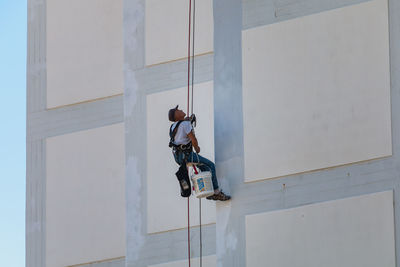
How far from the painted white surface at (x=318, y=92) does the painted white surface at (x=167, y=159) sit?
238cm

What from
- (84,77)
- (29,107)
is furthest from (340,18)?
(29,107)

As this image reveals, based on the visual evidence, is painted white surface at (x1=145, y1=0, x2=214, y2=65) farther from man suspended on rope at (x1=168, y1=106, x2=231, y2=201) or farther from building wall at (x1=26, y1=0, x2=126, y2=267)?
man suspended on rope at (x1=168, y1=106, x2=231, y2=201)

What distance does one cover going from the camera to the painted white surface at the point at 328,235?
17516 millimetres

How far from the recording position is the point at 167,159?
21.8m

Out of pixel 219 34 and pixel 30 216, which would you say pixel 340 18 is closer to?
pixel 219 34

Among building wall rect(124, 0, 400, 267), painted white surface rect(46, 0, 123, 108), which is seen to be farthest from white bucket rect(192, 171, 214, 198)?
painted white surface rect(46, 0, 123, 108)

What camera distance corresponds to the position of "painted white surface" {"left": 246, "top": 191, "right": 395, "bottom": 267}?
17.5 m

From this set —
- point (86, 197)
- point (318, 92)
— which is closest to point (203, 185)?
point (318, 92)

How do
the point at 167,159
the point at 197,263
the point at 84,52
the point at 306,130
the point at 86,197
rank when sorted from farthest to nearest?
1. the point at 84,52
2. the point at 86,197
3. the point at 167,159
4. the point at 197,263
5. the point at 306,130

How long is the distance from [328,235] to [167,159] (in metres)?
4.98

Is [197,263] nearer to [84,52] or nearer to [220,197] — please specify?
[220,197]

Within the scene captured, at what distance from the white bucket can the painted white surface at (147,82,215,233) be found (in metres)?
2.62

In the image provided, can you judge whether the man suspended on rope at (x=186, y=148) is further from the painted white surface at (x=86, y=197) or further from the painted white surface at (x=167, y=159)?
the painted white surface at (x=86, y=197)

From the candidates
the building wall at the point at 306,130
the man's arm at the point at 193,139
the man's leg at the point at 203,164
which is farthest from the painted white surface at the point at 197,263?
Result: the man's arm at the point at 193,139
